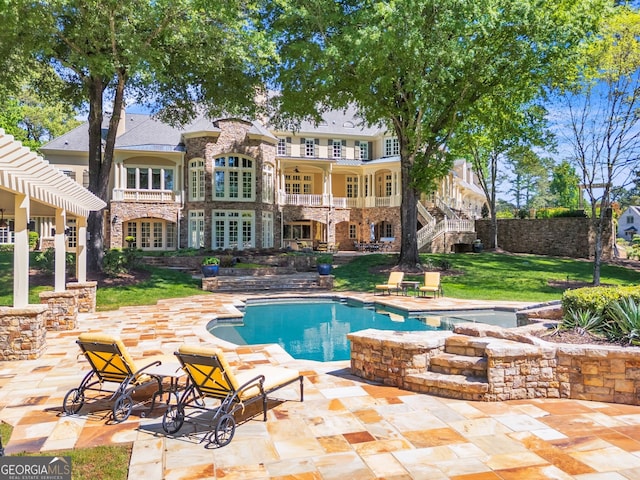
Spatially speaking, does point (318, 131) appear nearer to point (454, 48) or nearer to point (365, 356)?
point (454, 48)

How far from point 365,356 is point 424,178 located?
1418cm

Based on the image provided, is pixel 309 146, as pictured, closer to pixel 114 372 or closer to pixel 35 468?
pixel 114 372

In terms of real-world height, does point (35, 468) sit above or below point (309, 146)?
below

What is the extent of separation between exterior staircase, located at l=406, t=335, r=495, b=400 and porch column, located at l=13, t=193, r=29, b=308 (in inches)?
269

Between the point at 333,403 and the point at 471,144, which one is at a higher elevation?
the point at 471,144

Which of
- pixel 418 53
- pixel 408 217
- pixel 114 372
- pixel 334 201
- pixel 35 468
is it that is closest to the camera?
pixel 35 468

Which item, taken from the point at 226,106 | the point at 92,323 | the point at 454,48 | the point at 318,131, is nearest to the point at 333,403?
the point at 92,323

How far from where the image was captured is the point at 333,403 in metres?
6.02

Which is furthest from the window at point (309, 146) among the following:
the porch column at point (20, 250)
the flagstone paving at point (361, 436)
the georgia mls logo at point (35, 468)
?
the georgia mls logo at point (35, 468)

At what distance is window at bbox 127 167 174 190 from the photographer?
29766 millimetres

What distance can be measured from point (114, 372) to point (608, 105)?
18.2 meters

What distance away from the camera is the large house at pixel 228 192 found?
28891mm

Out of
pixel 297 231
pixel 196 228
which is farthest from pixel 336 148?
pixel 196 228

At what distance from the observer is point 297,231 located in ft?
118
